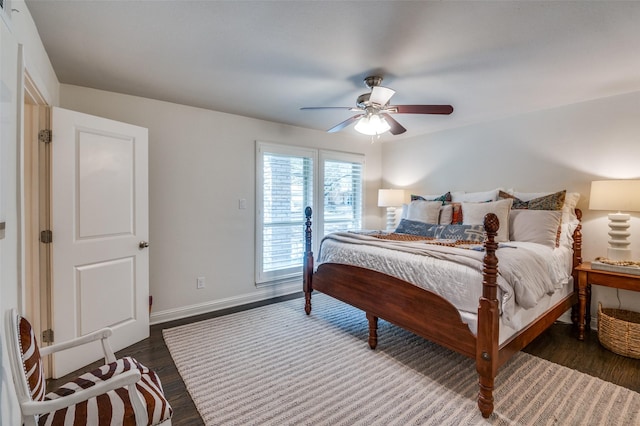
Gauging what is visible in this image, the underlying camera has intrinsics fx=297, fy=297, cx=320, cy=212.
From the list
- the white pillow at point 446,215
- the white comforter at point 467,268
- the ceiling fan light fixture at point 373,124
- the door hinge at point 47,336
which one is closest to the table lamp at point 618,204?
the white comforter at point 467,268

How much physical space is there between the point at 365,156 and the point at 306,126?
1228 millimetres

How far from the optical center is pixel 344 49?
77.7 inches

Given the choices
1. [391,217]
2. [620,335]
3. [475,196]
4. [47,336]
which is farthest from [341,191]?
Result: [47,336]

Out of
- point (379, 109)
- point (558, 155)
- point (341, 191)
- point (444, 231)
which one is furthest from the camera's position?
point (341, 191)

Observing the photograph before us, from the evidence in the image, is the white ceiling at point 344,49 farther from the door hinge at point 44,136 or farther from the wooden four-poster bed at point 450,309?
the wooden four-poster bed at point 450,309

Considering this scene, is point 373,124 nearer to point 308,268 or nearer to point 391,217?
point 308,268

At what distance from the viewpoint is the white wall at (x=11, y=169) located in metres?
1.11

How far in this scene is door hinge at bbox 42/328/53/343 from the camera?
7.06 feet

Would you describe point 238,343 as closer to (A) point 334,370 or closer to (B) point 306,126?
(A) point 334,370

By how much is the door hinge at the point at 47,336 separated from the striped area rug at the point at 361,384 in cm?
81

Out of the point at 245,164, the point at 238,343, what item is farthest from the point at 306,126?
the point at 238,343

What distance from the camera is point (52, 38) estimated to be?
6.17 feet

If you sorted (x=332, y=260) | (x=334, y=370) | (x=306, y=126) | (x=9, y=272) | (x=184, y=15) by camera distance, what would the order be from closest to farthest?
(x=9, y=272) → (x=184, y=15) → (x=334, y=370) → (x=332, y=260) → (x=306, y=126)

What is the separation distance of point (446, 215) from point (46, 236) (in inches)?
143
